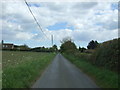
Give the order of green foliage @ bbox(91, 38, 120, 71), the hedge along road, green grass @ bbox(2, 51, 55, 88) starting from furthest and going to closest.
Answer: green foliage @ bbox(91, 38, 120, 71) → the hedge along road → green grass @ bbox(2, 51, 55, 88)

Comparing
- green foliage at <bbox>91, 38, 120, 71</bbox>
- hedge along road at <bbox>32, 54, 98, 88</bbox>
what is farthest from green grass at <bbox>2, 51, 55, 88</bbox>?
green foliage at <bbox>91, 38, 120, 71</bbox>

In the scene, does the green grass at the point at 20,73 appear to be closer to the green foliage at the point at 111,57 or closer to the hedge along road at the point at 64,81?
the hedge along road at the point at 64,81

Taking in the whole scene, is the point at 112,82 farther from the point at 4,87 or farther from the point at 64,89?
the point at 4,87

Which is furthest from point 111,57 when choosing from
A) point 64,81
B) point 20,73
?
point 20,73

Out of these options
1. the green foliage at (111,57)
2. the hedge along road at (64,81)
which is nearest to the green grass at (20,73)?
the hedge along road at (64,81)

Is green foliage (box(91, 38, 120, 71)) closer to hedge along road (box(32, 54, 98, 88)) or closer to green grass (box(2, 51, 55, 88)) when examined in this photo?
hedge along road (box(32, 54, 98, 88))

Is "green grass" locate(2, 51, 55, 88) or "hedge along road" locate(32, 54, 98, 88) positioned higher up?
"green grass" locate(2, 51, 55, 88)

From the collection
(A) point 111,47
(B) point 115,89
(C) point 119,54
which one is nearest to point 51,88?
(B) point 115,89

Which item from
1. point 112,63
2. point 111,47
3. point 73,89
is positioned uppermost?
point 111,47

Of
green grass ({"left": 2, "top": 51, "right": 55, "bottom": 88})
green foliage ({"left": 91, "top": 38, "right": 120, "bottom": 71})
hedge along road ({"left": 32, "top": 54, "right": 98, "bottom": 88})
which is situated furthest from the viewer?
green foliage ({"left": 91, "top": 38, "right": 120, "bottom": 71})

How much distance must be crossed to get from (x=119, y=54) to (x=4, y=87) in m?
→ 7.94

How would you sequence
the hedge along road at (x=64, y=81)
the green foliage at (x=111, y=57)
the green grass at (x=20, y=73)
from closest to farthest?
the green grass at (x=20, y=73) → the hedge along road at (x=64, y=81) → the green foliage at (x=111, y=57)

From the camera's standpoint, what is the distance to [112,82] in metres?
9.86

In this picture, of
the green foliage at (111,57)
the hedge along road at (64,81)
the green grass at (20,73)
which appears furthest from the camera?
the green foliage at (111,57)
